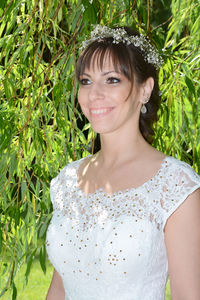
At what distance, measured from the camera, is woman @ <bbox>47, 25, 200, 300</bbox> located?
4.90 ft

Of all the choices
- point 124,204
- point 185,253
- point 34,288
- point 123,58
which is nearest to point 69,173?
point 124,204

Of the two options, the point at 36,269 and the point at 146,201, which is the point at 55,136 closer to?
the point at 146,201

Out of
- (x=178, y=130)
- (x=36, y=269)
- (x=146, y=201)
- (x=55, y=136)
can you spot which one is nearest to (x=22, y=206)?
(x=55, y=136)

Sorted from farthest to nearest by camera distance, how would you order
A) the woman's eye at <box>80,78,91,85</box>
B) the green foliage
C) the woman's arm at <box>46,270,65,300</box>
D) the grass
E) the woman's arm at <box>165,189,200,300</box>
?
1. the grass
2. the green foliage
3. the woman's arm at <box>46,270,65,300</box>
4. the woman's eye at <box>80,78,91,85</box>
5. the woman's arm at <box>165,189,200,300</box>

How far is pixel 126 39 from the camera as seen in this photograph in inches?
66.4

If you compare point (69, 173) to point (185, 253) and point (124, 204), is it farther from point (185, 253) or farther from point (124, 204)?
point (185, 253)

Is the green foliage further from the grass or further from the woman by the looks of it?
the grass

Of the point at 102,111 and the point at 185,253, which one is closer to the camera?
the point at 185,253

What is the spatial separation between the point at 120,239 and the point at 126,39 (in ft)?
1.76

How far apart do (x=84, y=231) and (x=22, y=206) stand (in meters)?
0.74

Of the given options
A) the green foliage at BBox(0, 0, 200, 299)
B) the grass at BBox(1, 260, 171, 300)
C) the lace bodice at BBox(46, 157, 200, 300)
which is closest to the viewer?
the lace bodice at BBox(46, 157, 200, 300)

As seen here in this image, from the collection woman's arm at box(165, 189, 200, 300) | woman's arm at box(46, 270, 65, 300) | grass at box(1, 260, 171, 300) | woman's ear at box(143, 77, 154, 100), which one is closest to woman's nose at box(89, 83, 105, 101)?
woman's ear at box(143, 77, 154, 100)

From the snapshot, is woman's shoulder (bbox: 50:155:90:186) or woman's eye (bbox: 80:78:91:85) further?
woman's shoulder (bbox: 50:155:90:186)

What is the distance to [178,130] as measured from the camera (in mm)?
2324
